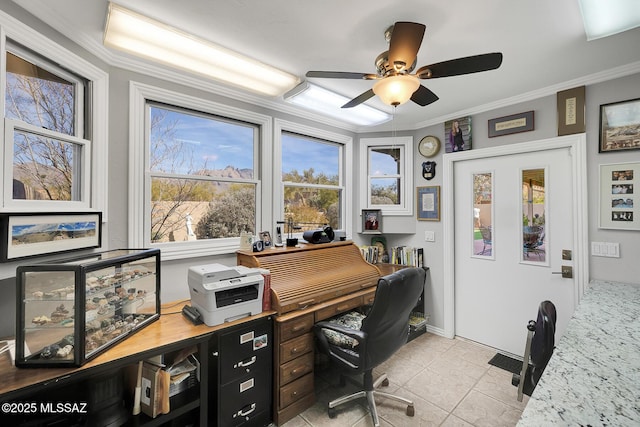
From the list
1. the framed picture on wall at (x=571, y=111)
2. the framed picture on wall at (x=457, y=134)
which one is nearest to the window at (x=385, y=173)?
the framed picture on wall at (x=457, y=134)

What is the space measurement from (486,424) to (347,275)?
1.42 meters

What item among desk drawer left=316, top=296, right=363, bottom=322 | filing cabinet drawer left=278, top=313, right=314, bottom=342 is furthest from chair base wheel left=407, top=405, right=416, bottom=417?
filing cabinet drawer left=278, top=313, right=314, bottom=342

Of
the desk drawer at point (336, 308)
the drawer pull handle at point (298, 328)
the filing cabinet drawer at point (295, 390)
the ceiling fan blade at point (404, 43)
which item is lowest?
the filing cabinet drawer at point (295, 390)

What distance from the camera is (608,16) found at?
143 cm

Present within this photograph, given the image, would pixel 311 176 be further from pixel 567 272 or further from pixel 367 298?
pixel 567 272

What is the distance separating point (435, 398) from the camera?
2.07 m

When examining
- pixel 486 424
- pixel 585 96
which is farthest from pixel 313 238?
pixel 585 96

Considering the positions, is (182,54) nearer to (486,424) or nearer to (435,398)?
(435,398)

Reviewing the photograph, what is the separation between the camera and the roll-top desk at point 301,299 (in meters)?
1.84

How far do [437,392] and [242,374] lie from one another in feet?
5.25

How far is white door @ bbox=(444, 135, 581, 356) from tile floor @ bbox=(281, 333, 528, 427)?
0.40 m

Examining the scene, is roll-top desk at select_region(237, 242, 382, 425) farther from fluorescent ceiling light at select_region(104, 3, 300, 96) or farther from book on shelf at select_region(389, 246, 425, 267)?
fluorescent ceiling light at select_region(104, 3, 300, 96)

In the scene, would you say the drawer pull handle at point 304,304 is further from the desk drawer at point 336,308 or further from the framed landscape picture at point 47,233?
the framed landscape picture at point 47,233

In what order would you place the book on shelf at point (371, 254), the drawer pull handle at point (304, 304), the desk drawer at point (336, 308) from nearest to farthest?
the drawer pull handle at point (304, 304) < the desk drawer at point (336, 308) < the book on shelf at point (371, 254)
